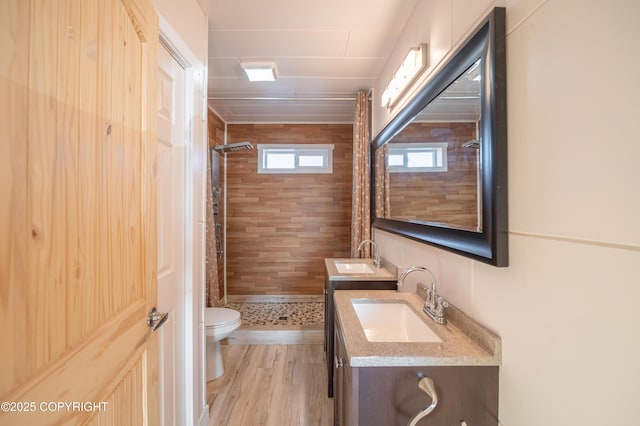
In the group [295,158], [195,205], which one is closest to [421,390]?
[195,205]

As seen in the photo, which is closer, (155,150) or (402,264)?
(155,150)

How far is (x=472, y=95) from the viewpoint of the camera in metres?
1.00

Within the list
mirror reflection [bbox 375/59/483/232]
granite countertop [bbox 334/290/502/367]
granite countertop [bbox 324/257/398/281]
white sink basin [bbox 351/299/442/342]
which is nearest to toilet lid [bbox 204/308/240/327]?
granite countertop [bbox 324/257/398/281]

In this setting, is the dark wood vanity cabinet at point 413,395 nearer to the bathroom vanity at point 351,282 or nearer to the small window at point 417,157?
the small window at point 417,157

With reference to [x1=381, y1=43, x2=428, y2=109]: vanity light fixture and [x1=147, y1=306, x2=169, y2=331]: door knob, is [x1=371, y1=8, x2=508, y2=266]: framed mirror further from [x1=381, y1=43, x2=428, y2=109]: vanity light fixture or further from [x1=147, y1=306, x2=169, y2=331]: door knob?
[x1=147, y1=306, x2=169, y2=331]: door knob

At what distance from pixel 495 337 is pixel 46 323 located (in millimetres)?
1163

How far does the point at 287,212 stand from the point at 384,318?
2674mm

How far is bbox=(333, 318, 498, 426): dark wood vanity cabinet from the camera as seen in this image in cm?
88

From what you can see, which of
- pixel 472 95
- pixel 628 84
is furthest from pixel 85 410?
pixel 472 95

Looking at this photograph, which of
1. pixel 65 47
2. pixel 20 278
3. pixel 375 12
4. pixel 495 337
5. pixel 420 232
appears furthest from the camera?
pixel 375 12

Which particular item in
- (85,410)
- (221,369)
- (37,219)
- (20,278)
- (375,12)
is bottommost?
(221,369)

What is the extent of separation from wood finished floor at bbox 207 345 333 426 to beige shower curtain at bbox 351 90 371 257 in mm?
1122

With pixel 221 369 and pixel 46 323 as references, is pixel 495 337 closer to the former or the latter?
pixel 46 323

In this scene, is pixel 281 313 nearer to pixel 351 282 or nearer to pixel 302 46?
pixel 351 282
